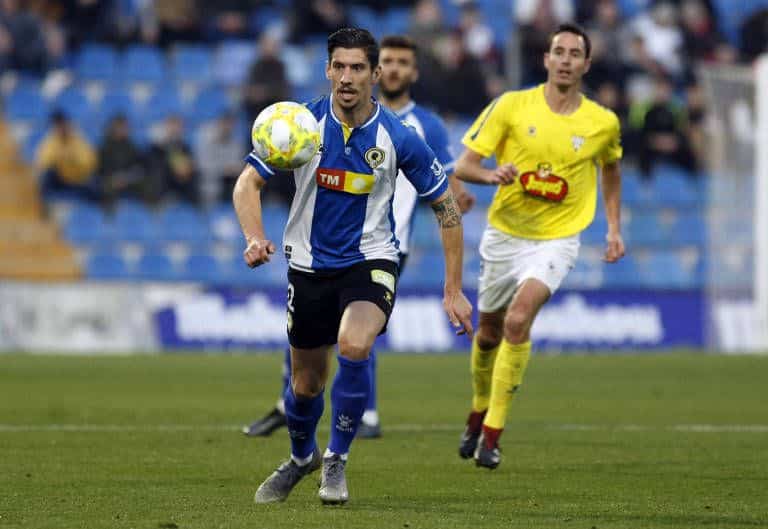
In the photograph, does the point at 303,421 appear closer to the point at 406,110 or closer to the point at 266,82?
the point at 406,110

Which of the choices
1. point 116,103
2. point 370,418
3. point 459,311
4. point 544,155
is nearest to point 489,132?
point 544,155

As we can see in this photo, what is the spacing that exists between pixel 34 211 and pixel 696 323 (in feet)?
32.1

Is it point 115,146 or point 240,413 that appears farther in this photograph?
point 115,146

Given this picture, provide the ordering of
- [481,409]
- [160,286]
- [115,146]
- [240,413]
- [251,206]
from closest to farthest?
1. [251,206]
2. [481,409]
3. [240,413]
4. [160,286]
5. [115,146]

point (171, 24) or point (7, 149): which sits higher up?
point (171, 24)

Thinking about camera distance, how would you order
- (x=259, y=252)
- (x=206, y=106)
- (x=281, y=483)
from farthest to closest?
1. (x=206, y=106)
2. (x=281, y=483)
3. (x=259, y=252)

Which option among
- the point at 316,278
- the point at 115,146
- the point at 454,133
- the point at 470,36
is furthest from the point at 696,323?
the point at 316,278

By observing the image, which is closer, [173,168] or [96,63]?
[173,168]

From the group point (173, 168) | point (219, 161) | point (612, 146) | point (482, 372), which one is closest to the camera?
point (612, 146)

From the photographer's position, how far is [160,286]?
2070cm

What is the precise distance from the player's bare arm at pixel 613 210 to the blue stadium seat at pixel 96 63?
1595cm

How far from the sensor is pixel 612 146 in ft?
32.7

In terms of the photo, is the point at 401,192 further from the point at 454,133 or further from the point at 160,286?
the point at 454,133

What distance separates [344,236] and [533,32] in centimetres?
1631
